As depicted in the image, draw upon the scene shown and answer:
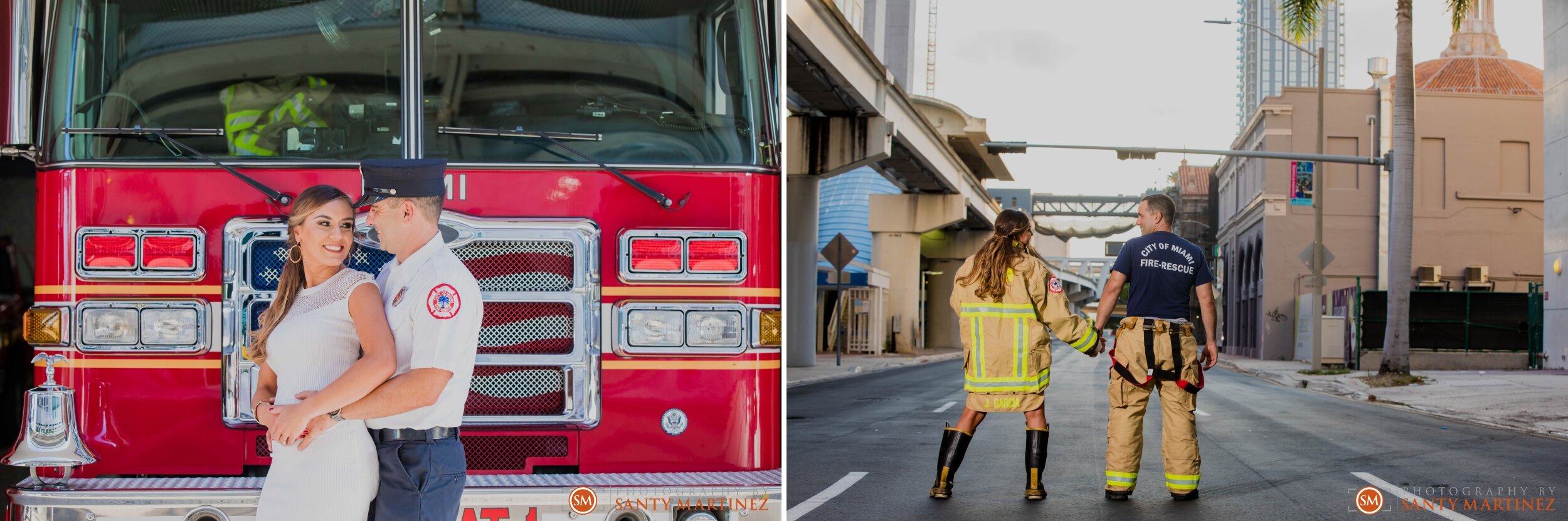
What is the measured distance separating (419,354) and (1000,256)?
169 inches

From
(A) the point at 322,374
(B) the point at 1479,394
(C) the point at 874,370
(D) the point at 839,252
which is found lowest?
(C) the point at 874,370

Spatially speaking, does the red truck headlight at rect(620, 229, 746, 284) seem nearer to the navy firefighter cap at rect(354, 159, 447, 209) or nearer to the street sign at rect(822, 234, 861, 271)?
the navy firefighter cap at rect(354, 159, 447, 209)

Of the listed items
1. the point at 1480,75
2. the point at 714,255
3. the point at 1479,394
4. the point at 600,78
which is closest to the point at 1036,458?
the point at 714,255

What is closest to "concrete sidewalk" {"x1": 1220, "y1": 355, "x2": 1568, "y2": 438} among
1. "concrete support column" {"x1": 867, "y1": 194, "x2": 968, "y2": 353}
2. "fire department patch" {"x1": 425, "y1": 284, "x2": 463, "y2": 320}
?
"fire department patch" {"x1": 425, "y1": 284, "x2": 463, "y2": 320}

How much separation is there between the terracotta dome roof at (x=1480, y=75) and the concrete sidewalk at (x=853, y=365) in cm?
2621

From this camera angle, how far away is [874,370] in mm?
30562

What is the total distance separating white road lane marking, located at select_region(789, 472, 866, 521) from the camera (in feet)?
23.7

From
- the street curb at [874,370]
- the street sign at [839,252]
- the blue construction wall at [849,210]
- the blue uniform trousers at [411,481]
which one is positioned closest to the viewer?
the blue uniform trousers at [411,481]

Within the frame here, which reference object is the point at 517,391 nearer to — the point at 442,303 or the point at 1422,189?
the point at 442,303

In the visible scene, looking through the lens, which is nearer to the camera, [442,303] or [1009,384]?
[442,303]

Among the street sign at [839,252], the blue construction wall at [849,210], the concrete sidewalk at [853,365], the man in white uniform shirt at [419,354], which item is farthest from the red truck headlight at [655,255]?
the blue construction wall at [849,210]

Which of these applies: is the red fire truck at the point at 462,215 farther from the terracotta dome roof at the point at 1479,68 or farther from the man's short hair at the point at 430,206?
the terracotta dome roof at the point at 1479,68

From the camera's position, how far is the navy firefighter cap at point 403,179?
11.8 ft

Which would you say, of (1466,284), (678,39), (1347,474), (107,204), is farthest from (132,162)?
(1466,284)
